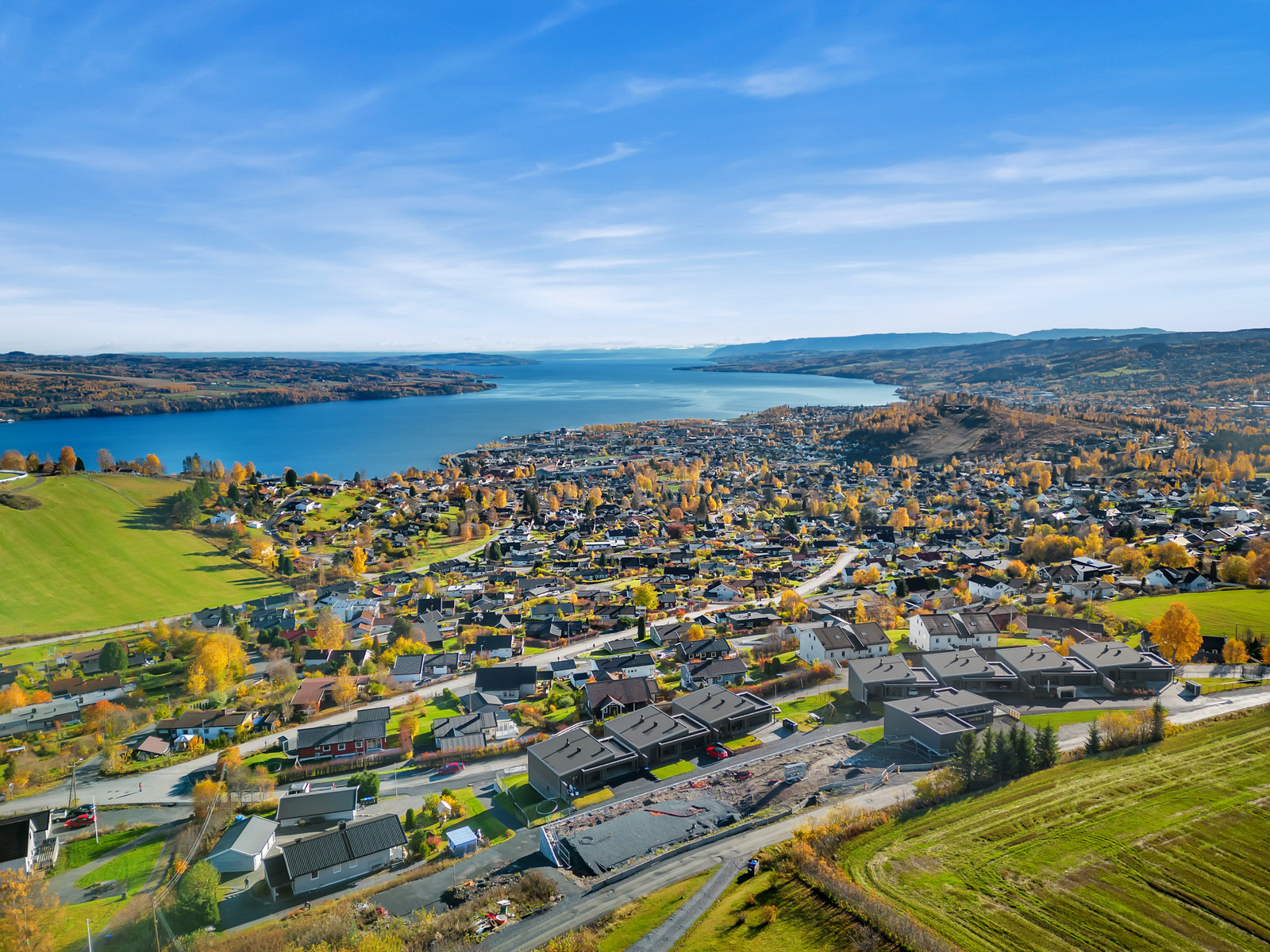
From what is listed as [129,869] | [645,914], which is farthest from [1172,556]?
[129,869]

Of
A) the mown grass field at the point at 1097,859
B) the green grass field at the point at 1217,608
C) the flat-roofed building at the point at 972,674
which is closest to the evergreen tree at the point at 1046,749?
the mown grass field at the point at 1097,859

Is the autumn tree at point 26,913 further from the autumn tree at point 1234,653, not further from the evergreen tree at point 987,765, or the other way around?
the autumn tree at point 1234,653

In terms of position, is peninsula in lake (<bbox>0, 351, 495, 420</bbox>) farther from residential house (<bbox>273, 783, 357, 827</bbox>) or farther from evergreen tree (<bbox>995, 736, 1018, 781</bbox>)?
evergreen tree (<bbox>995, 736, 1018, 781</bbox>)

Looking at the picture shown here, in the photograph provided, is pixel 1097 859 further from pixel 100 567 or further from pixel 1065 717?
pixel 100 567

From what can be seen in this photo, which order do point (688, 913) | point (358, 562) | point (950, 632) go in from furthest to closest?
point (358, 562) < point (950, 632) < point (688, 913)

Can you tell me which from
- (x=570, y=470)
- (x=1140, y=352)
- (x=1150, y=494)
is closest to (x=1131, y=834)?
(x=1150, y=494)

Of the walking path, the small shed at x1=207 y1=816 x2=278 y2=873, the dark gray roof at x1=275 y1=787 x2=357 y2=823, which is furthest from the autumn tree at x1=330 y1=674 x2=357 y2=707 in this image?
the walking path
